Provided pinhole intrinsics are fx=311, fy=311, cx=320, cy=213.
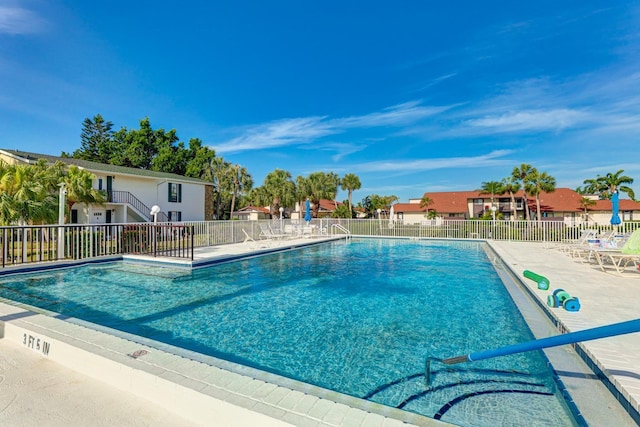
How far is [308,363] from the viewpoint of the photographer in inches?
128

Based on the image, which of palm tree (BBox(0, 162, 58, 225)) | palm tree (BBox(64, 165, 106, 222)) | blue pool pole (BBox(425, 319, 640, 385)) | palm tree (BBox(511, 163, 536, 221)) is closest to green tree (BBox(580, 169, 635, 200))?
palm tree (BBox(511, 163, 536, 221))

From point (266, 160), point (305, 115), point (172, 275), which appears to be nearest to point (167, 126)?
point (266, 160)

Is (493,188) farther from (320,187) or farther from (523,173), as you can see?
(320,187)

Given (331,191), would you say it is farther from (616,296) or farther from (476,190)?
(616,296)

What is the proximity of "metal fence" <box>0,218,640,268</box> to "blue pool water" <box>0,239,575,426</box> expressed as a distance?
100 cm

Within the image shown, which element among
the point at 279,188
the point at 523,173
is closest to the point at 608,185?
the point at 523,173

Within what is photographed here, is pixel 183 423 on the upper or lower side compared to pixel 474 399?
upper

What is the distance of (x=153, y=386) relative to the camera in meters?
2.18

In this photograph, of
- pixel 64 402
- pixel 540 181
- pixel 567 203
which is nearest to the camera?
pixel 64 402

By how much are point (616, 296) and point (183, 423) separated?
626 cm

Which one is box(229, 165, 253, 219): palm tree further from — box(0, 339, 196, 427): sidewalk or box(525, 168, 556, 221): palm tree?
box(0, 339, 196, 427): sidewalk

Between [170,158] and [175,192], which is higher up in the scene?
[170,158]

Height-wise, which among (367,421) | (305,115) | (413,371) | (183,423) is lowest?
(413,371)

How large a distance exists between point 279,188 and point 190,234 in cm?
2215
